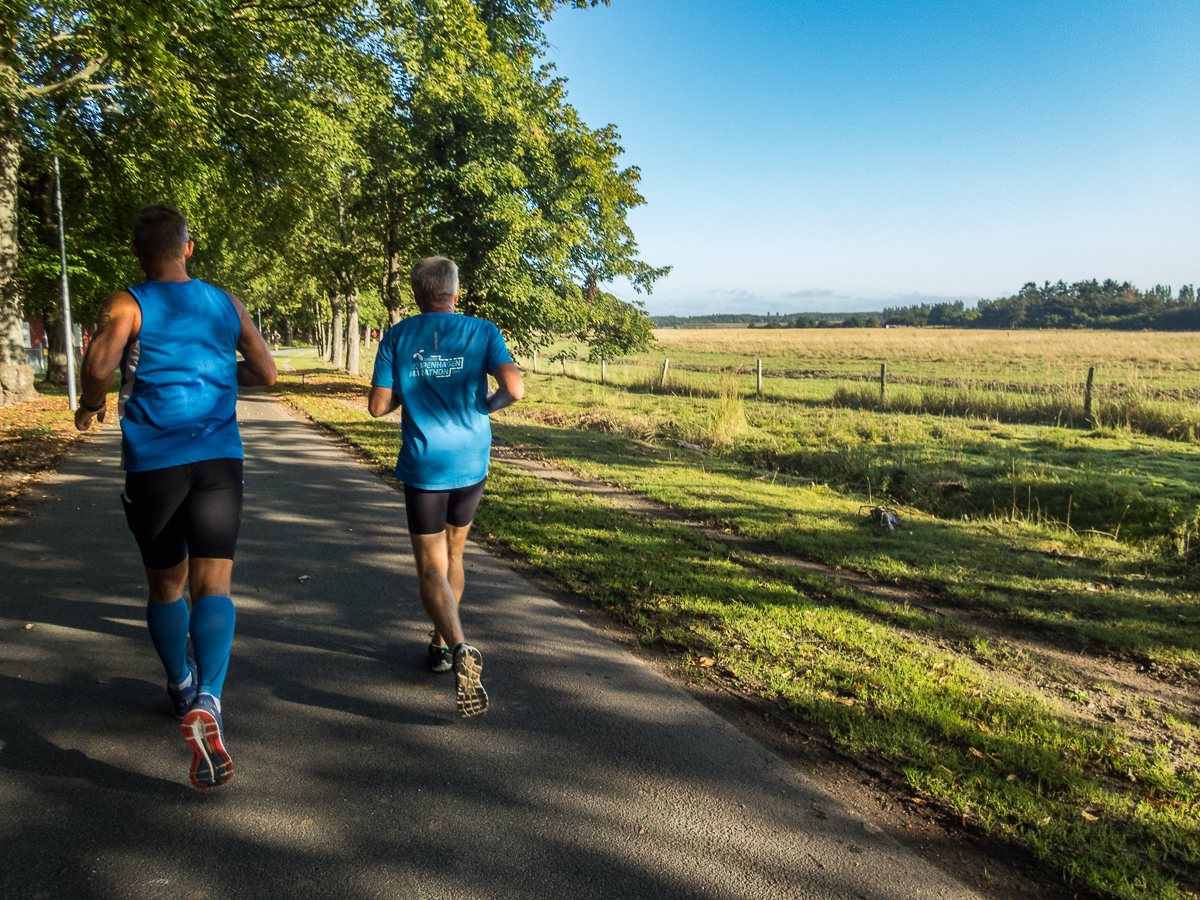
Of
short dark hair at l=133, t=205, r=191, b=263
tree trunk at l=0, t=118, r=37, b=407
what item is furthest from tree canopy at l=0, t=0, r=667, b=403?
short dark hair at l=133, t=205, r=191, b=263

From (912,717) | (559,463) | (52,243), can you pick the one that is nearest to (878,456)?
(559,463)

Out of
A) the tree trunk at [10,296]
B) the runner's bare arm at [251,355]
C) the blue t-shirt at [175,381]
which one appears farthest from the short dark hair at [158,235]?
the tree trunk at [10,296]

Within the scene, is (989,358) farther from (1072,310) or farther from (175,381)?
(1072,310)

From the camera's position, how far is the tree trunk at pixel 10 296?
48.3 feet

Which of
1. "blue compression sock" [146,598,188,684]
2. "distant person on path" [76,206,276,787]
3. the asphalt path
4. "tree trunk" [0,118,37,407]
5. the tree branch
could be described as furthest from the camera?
"tree trunk" [0,118,37,407]

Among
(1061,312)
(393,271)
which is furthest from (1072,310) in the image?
(393,271)

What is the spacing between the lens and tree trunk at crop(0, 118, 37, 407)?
580 inches

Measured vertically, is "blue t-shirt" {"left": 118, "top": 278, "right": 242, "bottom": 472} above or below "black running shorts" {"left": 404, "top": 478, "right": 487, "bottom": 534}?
above

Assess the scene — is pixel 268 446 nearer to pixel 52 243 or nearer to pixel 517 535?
pixel 517 535

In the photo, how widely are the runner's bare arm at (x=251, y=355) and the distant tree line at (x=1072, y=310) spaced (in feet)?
352

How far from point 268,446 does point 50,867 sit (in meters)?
9.99

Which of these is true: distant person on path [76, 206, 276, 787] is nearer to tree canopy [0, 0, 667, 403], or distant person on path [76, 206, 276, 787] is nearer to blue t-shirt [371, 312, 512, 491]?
blue t-shirt [371, 312, 512, 491]

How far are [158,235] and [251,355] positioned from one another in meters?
0.59

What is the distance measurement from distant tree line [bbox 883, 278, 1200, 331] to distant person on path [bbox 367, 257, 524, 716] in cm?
10640
